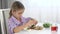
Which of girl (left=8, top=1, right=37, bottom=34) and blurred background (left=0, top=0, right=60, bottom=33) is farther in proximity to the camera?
blurred background (left=0, top=0, right=60, bottom=33)

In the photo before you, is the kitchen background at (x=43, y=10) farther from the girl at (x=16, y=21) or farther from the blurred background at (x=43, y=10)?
the girl at (x=16, y=21)

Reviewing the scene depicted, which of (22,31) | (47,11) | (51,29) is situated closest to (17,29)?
(22,31)

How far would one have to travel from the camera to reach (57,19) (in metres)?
1.60

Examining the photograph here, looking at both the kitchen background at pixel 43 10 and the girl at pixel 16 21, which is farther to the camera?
the kitchen background at pixel 43 10

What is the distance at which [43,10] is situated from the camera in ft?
5.26

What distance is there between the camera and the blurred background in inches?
61.8

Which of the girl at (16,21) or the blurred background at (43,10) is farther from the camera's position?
the blurred background at (43,10)

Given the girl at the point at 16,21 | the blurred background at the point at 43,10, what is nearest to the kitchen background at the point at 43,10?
the blurred background at the point at 43,10

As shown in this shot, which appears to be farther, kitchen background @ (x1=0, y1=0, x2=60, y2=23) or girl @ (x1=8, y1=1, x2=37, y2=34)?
kitchen background @ (x1=0, y1=0, x2=60, y2=23)

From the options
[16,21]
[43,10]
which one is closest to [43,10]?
[43,10]

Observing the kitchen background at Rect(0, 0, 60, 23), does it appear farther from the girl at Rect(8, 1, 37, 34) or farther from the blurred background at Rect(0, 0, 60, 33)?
the girl at Rect(8, 1, 37, 34)

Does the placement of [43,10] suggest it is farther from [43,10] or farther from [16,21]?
[16,21]

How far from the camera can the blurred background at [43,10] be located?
157 centimetres

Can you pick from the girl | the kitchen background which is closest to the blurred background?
the kitchen background
